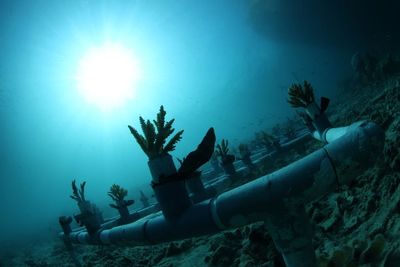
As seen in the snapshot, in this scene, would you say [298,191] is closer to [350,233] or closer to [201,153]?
[201,153]

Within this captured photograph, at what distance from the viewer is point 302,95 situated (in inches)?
403

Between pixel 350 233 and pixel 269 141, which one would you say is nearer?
pixel 350 233

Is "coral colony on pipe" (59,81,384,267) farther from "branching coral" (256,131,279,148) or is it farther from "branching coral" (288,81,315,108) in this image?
"branching coral" (256,131,279,148)

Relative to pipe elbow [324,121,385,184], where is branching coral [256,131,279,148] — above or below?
above

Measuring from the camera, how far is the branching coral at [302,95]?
32.8 feet

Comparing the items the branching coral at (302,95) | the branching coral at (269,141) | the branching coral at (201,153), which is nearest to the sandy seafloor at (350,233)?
the branching coral at (201,153)

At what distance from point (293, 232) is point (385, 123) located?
8246 mm

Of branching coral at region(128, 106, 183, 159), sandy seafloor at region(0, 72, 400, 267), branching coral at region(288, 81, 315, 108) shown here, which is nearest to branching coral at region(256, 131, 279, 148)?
branching coral at region(288, 81, 315, 108)

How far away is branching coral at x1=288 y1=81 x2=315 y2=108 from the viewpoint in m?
10.0

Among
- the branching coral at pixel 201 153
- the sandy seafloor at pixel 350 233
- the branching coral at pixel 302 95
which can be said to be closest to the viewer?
the sandy seafloor at pixel 350 233

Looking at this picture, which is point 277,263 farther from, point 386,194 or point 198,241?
point 198,241

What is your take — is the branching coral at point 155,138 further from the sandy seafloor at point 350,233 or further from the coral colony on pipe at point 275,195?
the sandy seafloor at point 350,233

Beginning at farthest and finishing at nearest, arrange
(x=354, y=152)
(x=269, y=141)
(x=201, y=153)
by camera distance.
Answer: (x=269, y=141), (x=201, y=153), (x=354, y=152)

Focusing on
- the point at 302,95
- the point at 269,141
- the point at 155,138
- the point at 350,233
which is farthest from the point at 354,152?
the point at 269,141
